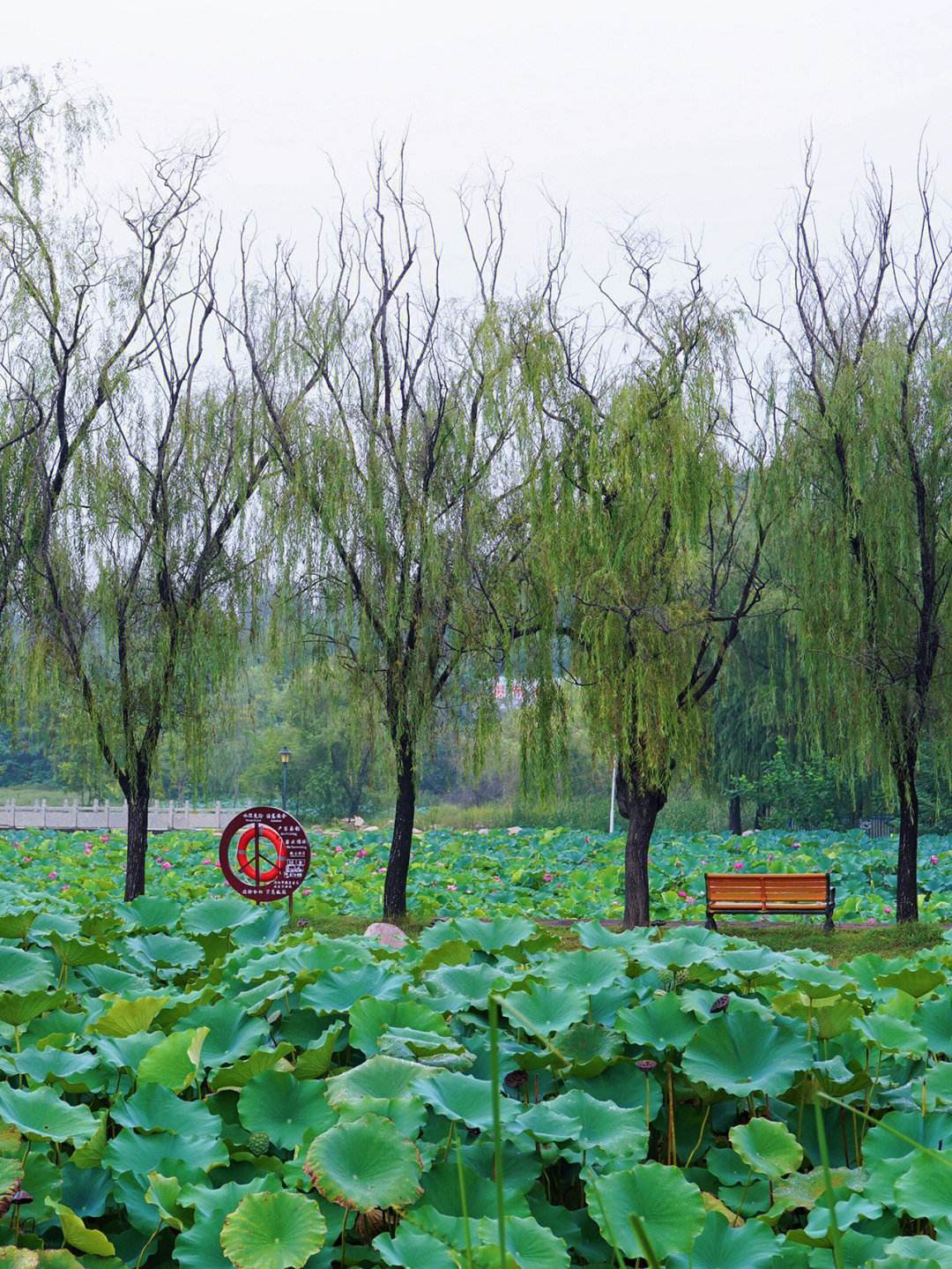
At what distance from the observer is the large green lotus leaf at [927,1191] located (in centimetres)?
155

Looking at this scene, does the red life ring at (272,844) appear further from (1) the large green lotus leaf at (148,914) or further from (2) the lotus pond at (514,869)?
(1) the large green lotus leaf at (148,914)

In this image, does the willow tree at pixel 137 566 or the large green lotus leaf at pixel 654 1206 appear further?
the willow tree at pixel 137 566

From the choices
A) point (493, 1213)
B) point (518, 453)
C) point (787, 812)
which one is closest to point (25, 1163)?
point (493, 1213)

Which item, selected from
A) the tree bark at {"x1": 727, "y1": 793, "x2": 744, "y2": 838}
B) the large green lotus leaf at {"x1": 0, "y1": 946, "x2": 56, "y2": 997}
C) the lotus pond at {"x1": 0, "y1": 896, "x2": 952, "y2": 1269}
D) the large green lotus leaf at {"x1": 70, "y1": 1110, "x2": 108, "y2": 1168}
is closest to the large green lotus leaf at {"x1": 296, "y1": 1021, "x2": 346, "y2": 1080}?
the lotus pond at {"x1": 0, "y1": 896, "x2": 952, "y2": 1269}

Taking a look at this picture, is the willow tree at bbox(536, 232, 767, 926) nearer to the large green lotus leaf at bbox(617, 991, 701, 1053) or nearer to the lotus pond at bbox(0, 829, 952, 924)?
the lotus pond at bbox(0, 829, 952, 924)

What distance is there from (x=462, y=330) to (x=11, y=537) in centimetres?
472

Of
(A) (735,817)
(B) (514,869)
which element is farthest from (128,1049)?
(A) (735,817)

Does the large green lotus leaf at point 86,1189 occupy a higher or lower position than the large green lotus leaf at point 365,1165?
lower

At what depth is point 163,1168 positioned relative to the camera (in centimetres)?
171

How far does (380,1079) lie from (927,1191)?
29.2 inches

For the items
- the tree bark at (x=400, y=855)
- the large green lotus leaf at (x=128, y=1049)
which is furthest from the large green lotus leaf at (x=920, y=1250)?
the tree bark at (x=400, y=855)

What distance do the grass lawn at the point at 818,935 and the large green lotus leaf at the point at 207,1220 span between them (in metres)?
7.88

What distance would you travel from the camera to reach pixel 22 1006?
217cm

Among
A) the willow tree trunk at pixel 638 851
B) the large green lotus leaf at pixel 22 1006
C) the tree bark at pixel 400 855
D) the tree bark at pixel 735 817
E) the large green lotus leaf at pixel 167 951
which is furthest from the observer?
the tree bark at pixel 735 817
